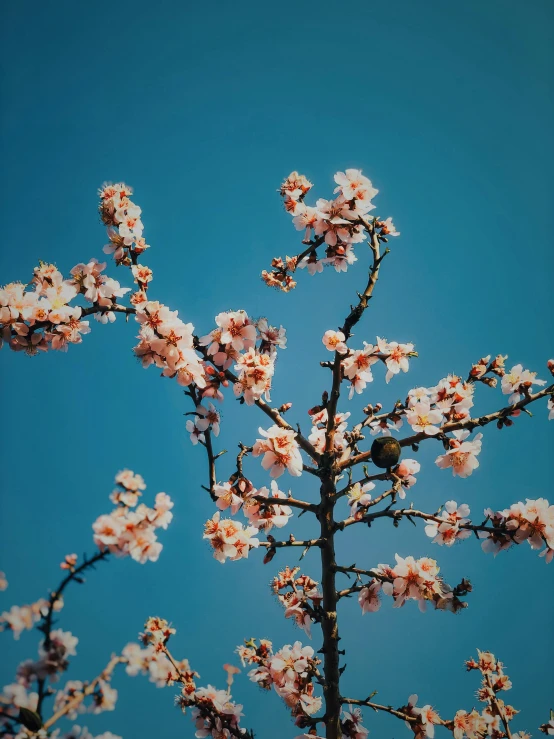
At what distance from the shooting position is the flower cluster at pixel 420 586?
3.98 m

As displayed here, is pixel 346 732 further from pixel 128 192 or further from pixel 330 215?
pixel 128 192

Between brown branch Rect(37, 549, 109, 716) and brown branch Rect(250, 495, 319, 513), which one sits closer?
brown branch Rect(37, 549, 109, 716)

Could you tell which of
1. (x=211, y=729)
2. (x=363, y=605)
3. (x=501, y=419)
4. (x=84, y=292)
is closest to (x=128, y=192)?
(x=84, y=292)

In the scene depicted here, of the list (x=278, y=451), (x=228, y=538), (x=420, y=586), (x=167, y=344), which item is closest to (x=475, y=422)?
(x=420, y=586)

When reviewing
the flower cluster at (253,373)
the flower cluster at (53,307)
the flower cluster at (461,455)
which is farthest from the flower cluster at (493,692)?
the flower cluster at (53,307)

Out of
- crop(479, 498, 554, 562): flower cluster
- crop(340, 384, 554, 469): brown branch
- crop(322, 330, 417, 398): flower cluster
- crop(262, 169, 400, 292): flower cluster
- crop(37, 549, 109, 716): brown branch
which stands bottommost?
crop(37, 549, 109, 716): brown branch

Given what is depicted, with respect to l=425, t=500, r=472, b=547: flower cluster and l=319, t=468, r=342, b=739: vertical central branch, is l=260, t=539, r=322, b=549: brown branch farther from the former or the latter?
l=425, t=500, r=472, b=547: flower cluster

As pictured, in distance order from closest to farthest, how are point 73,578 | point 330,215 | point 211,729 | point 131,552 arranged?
point 73,578
point 131,552
point 211,729
point 330,215

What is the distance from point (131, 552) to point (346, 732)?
354 cm

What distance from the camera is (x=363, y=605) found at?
4.52 meters

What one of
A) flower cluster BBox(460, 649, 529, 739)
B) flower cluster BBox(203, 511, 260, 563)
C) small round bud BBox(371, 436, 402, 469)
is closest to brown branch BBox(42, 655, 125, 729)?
flower cluster BBox(203, 511, 260, 563)

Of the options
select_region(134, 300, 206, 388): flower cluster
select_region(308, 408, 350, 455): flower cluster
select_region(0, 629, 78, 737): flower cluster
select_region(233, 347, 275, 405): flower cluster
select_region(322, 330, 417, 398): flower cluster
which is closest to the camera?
select_region(0, 629, 78, 737): flower cluster

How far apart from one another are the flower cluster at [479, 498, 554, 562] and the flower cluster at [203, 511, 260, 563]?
2306mm

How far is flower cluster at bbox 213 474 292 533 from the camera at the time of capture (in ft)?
13.3
